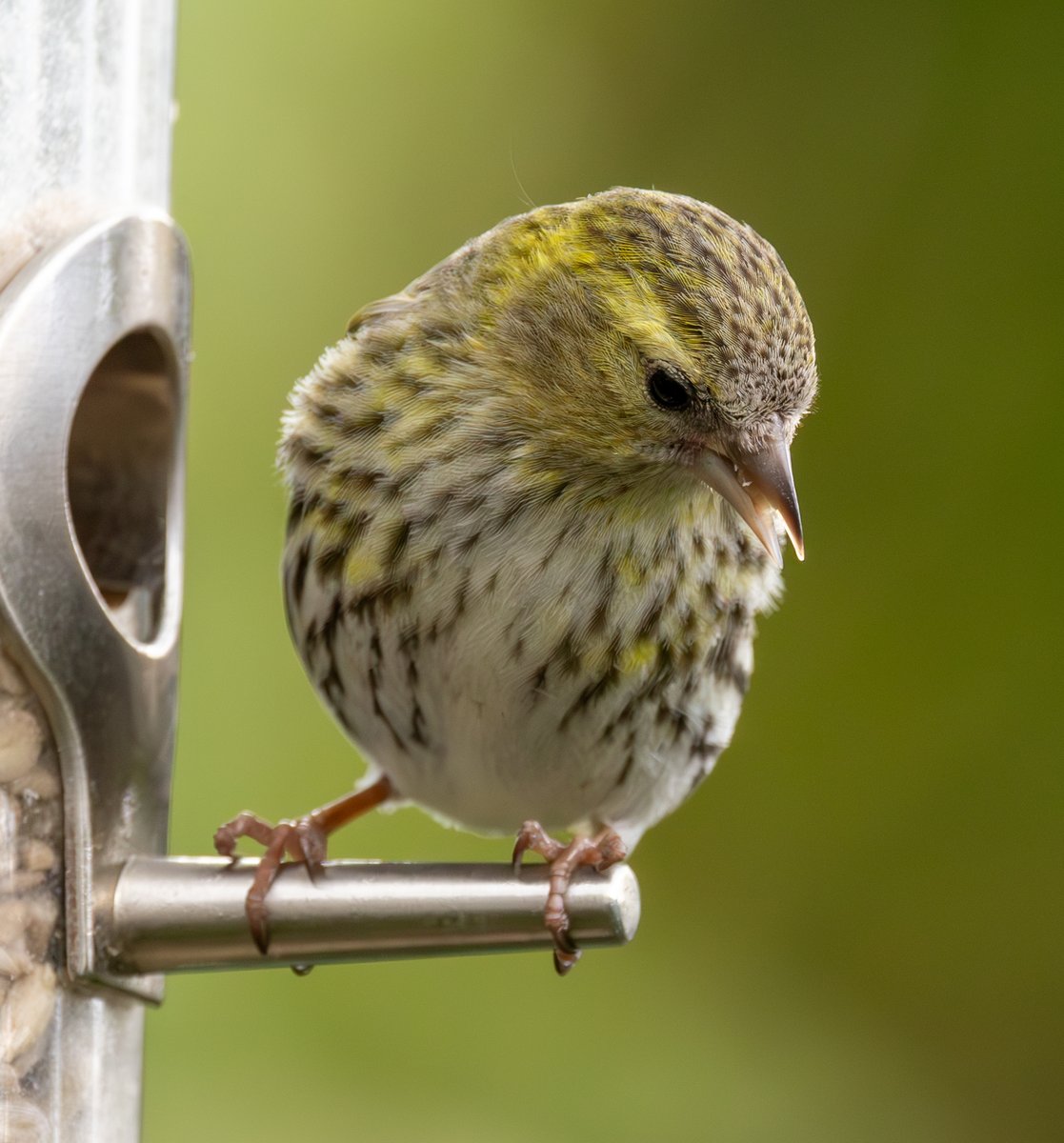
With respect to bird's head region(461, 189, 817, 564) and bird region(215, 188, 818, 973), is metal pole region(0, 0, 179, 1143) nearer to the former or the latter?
bird region(215, 188, 818, 973)

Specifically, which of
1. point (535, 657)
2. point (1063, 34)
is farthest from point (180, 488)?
point (1063, 34)

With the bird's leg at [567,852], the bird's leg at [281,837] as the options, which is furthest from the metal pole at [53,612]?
the bird's leg at [567,852]

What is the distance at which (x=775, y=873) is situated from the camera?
4066 mm

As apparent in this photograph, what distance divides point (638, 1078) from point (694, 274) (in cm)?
209

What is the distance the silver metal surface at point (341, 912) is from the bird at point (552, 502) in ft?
0.73

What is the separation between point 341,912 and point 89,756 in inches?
11.6

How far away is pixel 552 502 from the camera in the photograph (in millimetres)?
2283

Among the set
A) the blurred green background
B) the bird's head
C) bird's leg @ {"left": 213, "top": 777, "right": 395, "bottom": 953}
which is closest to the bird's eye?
the bird's head

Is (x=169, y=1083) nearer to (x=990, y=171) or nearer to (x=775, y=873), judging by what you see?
(x=775, y=873)

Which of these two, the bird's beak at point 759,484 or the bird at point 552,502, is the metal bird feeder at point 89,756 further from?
the bird's beak at point 759,484

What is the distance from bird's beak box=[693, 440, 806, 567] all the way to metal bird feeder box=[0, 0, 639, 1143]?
0.43m

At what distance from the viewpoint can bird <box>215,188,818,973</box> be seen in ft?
6.95

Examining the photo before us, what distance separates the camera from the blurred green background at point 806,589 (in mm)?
3836

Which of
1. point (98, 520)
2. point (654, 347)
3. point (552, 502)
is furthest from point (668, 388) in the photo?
point (98, 520)
